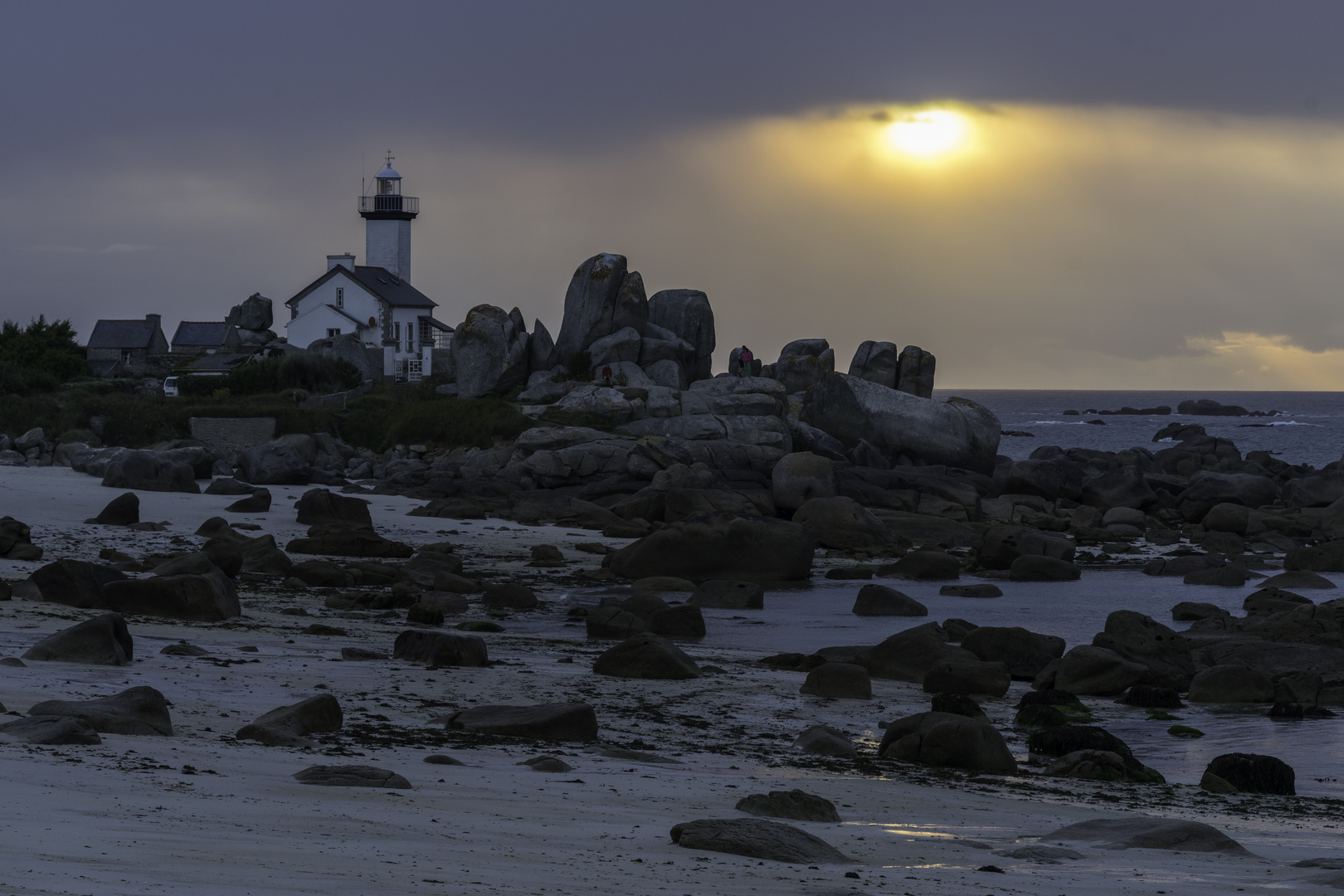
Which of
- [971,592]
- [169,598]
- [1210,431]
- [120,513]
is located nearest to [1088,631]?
[971,592]

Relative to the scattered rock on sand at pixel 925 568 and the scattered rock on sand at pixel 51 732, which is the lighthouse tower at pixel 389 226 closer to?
the scattered rock on sand at pixel 925 568

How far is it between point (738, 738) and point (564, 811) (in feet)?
11.7

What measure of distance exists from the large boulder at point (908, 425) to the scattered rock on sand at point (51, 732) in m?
39.0

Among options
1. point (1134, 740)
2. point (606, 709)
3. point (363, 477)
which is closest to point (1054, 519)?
point (363, 477)

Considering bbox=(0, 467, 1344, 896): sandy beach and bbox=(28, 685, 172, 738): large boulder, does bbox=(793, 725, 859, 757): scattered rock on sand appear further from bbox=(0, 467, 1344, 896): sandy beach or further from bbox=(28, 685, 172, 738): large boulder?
bbox=(28, 685, 172, 738): large boulder

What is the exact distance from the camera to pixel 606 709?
1040 cm

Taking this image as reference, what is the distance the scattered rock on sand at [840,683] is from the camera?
1208 cm

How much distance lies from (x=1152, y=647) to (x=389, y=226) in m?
66.6

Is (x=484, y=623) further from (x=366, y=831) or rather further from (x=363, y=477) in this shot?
(x=363, y=477)

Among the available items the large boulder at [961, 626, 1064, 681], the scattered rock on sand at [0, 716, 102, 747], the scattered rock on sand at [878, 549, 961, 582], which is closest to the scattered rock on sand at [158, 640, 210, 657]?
the scattered rock on sand at [0, 716, 102, 747]

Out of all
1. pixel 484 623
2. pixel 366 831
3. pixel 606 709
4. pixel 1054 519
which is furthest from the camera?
pixel 1054 519

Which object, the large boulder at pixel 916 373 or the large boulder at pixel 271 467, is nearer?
the large boulder at pixel 271 467

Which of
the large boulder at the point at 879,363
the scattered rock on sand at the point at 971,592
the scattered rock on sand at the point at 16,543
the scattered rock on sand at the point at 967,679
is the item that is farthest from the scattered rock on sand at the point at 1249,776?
the large boulder at the point at 879,363

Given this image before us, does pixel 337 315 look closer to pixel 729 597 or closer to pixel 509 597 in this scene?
pixel 729 597
